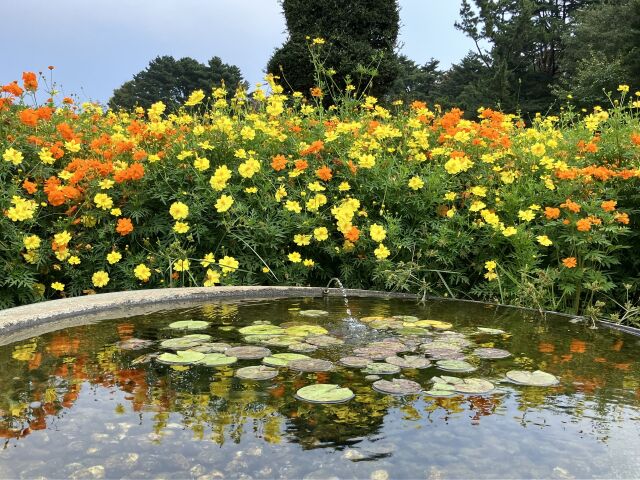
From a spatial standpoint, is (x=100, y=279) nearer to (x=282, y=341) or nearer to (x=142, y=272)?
(x=142, y=272)

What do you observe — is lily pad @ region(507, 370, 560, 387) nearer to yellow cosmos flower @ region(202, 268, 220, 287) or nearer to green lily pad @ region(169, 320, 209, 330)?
green lily pad @ region(169, 320, 209, 330)

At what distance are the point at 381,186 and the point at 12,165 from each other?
2.17 m

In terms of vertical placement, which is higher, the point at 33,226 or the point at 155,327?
the point at 33,226

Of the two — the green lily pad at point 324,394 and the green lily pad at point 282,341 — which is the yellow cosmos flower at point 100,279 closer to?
→ the green lily pad at point 282,341

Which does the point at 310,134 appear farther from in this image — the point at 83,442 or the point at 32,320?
the point at 83,442

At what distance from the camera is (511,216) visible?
3.30 meters

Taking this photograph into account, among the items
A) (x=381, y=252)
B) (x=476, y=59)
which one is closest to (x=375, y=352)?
(x=381, y=252)

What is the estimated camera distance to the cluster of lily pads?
151 cm

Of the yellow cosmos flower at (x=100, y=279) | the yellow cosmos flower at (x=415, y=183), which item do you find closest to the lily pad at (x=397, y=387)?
the yellow cosmos flower at (x=415, y=183)

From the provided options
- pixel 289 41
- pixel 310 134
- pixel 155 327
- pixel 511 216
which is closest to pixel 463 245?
pixel 511 216

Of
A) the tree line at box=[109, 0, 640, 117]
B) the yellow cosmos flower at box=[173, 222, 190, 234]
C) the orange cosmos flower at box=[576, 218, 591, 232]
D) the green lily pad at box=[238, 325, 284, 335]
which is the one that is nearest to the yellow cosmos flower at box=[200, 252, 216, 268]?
the yellow cosmos flower at box=[173, 222, 190, 234]

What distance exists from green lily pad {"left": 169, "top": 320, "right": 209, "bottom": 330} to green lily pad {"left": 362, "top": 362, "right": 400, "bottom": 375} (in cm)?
71

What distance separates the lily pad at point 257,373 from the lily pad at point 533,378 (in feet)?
2.19

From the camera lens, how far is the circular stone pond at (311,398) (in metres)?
1.11
